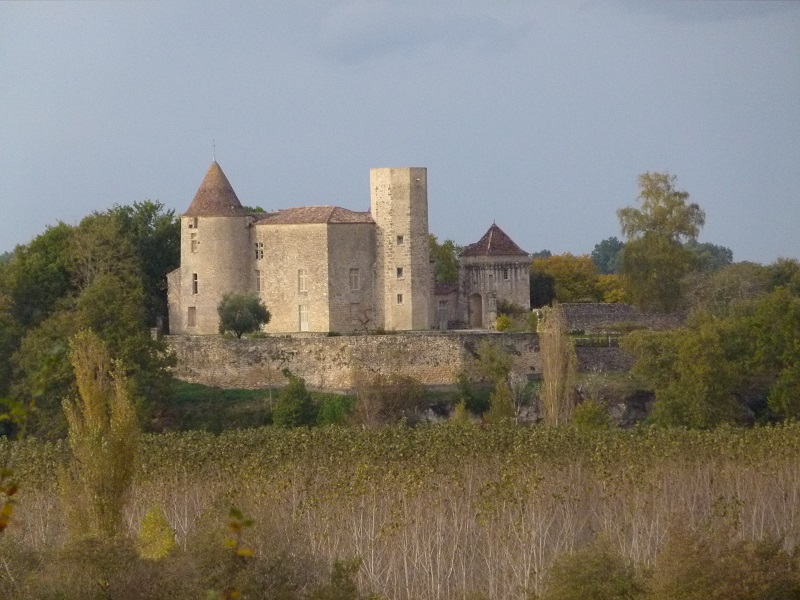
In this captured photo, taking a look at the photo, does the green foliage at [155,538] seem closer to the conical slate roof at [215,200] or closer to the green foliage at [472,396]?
the green foliage at [472,396]

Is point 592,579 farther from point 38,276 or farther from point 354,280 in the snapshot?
point 38,276

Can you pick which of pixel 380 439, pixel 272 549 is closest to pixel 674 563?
pixel 272 549

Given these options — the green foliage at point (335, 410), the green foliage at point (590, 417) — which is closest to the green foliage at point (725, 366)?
the green foliage at point (590, 417)

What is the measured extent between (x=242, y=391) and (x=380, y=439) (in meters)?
12.7

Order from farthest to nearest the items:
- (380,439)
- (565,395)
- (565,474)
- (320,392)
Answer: (320,392), (565,395), (380,439), (565,474)

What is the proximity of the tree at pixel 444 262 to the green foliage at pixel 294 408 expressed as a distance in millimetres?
17656

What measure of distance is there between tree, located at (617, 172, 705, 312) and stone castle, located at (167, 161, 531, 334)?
9776mm

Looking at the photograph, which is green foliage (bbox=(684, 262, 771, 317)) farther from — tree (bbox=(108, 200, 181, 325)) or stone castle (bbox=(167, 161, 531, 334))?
tree (bbox=(108, 200, 181, 325))

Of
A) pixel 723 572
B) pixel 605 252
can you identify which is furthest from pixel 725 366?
pixel 605 252

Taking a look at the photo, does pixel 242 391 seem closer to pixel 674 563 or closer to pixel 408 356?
pixel 408 356

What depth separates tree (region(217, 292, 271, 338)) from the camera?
2068 inches

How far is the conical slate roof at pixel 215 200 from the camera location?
54.2 meters

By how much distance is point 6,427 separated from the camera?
1849 inches

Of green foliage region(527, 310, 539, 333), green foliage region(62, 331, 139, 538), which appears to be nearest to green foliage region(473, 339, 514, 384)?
green foliage region(527, 310, 539, 333)
